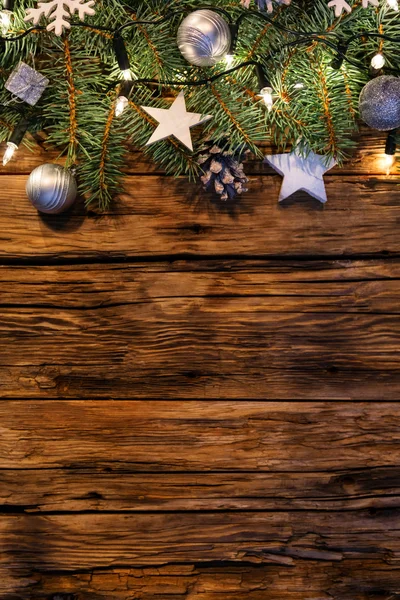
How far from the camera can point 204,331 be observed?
1.07 meters

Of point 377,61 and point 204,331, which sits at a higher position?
point 377,61

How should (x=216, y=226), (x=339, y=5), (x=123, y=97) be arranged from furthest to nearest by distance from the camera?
(x=216, y=226)
(x=123, y=97)
(x=339, y=5)

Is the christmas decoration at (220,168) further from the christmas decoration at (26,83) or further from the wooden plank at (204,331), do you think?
the christmas decoration at (26,83)

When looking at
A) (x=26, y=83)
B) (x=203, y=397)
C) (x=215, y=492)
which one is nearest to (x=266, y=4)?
(x=26, y=83)

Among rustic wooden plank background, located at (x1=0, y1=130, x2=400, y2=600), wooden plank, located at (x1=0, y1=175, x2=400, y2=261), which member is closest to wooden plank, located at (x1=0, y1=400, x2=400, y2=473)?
rustic wooden plank background, located at (x1=0, y1=130, x2=400, y2=600)

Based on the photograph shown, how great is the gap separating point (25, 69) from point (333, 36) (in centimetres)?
56

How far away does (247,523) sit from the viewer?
1.06 m

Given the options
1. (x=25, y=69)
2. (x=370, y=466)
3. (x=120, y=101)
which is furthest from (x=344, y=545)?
(x=25, y=69)

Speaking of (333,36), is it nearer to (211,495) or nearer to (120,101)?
(120,101)

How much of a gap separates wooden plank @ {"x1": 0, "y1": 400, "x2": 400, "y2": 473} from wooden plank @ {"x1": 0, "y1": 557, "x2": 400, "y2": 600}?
19 centimetres

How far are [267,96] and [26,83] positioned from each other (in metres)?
0.44

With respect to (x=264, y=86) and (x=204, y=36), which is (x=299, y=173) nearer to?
(x=264, y=86)

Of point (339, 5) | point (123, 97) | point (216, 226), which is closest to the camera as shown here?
point (339, 5)

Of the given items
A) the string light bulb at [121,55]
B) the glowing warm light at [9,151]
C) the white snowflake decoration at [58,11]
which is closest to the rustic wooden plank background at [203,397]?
the glowing warm light at [9,151]
